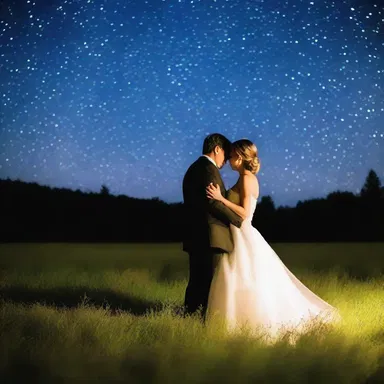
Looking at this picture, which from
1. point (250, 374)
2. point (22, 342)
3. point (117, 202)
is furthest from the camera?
point (117, 202)

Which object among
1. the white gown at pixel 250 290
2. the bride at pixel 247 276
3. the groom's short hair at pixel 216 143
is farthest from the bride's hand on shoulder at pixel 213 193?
the groom's short hair at pixel 216 143

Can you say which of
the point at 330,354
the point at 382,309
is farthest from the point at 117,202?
the point at 330,354

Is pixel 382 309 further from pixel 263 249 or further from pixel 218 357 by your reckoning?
pixel 218 357

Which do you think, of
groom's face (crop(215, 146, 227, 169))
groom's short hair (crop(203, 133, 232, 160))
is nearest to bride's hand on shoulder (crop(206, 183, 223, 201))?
groom's face (crop(215, 146, 227, 169))

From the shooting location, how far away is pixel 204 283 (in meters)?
8.20

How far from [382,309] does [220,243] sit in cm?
331

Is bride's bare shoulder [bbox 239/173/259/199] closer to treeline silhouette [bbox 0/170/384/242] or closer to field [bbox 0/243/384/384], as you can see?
field [bbox 0/243/384/384]

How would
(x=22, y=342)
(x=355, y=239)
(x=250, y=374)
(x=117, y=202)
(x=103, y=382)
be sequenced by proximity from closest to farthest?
(x=103, y=382) < (x=250, y=374) < (x=22, y=342) < (x=355, y=239) < (x=117, y=202)

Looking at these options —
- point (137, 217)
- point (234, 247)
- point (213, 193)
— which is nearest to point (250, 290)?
point (234, 247)

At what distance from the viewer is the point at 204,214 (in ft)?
25.7

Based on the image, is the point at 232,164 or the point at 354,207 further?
the point at 354,207

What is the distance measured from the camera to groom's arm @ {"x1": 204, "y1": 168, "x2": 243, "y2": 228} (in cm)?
766

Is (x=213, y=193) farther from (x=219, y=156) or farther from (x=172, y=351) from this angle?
(x=172, y=351)

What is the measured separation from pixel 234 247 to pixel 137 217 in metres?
30.2
